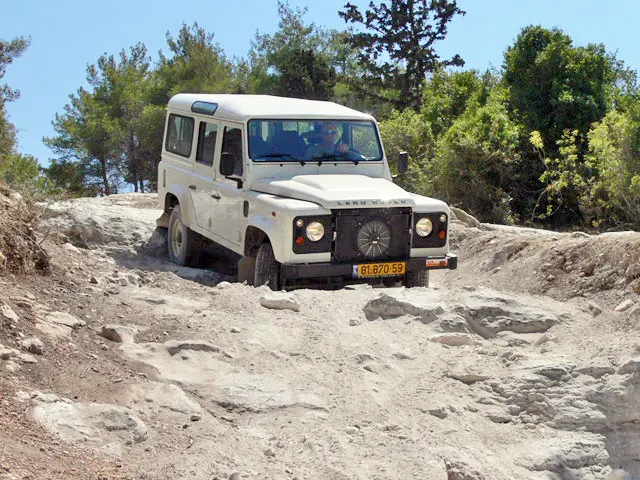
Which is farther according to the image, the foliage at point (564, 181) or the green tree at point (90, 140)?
the green tree at point (90, 140)

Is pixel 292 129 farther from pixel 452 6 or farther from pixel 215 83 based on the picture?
pixel 215 83

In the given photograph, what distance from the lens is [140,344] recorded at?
6.15 m

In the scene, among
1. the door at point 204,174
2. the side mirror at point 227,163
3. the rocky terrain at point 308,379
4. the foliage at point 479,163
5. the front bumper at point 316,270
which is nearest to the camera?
the rocky terrain at point 308,379

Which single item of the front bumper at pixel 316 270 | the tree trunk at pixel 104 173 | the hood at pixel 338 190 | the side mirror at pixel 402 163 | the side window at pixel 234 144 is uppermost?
the side window at pixel 234 144

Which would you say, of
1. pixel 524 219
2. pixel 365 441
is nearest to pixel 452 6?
pixel 524 219

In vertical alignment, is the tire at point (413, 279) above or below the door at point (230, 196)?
below

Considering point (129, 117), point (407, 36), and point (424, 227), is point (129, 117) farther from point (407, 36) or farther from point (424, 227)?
point (424, 227)

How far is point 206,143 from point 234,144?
808mm

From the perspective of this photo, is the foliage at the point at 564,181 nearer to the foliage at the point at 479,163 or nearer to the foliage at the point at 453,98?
the foliage at the point at 479,163

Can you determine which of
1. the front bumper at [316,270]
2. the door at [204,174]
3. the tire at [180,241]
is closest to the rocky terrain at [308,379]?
the front bumper at [316,270]

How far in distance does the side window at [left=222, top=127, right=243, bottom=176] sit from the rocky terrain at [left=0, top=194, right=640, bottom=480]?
5.90ft

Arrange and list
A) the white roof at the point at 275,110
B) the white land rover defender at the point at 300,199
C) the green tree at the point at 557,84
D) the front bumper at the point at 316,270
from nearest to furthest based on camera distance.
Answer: the front bumper at the point at 316,270 → the white land rover defender at the point at 300,199 → the white roof at the point at 275,110 → the green tree at the point at 557,84

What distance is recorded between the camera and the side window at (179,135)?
1123 cm

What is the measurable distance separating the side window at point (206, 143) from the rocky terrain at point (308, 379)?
226cm
